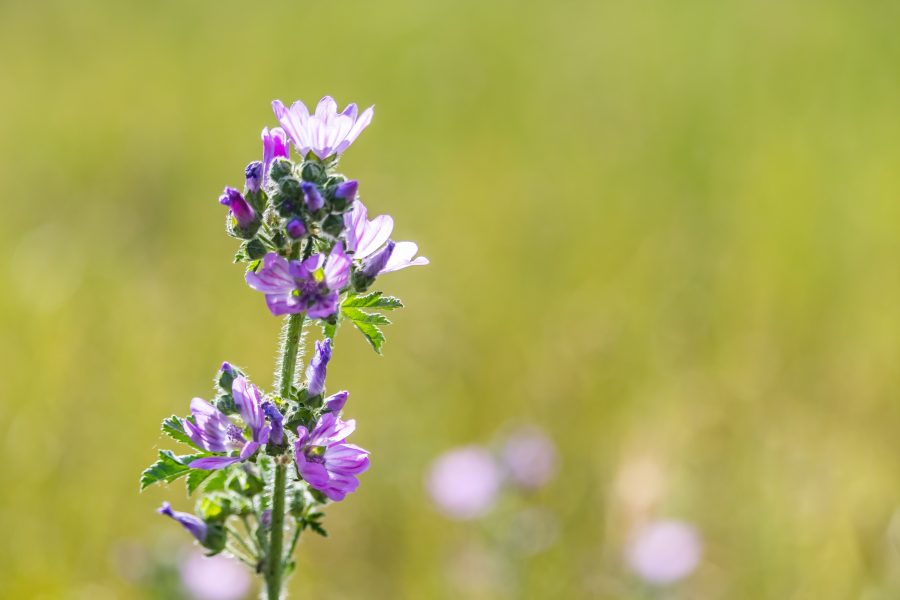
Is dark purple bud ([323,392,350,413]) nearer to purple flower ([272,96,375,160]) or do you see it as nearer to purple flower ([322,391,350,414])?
purple flower ([322,391,350,414])

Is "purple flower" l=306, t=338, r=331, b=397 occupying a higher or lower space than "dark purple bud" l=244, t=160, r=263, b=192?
lower

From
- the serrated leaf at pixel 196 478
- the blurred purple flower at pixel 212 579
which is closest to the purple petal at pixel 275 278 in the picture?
the serrated leaf at pixel 196 478

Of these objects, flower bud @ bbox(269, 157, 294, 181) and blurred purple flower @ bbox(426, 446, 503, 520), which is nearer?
flower bud @ bbox(269, 157, 294, 181)

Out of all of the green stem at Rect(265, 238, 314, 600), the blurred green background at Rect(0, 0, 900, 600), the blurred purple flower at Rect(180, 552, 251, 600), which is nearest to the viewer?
the green stem at Rect(265, 238, 314, 600)

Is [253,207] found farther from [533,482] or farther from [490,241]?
[490,241]

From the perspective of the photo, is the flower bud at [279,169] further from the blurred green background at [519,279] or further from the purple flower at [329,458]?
the blurred green background at [519,279]

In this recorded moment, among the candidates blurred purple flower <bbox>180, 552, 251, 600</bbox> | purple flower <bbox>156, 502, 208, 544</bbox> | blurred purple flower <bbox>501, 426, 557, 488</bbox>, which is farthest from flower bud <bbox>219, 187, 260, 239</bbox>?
blurred purple flower <bbox>501, 426, 557, 488</bbox>

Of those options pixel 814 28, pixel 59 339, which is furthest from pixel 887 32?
pixel 59 339
